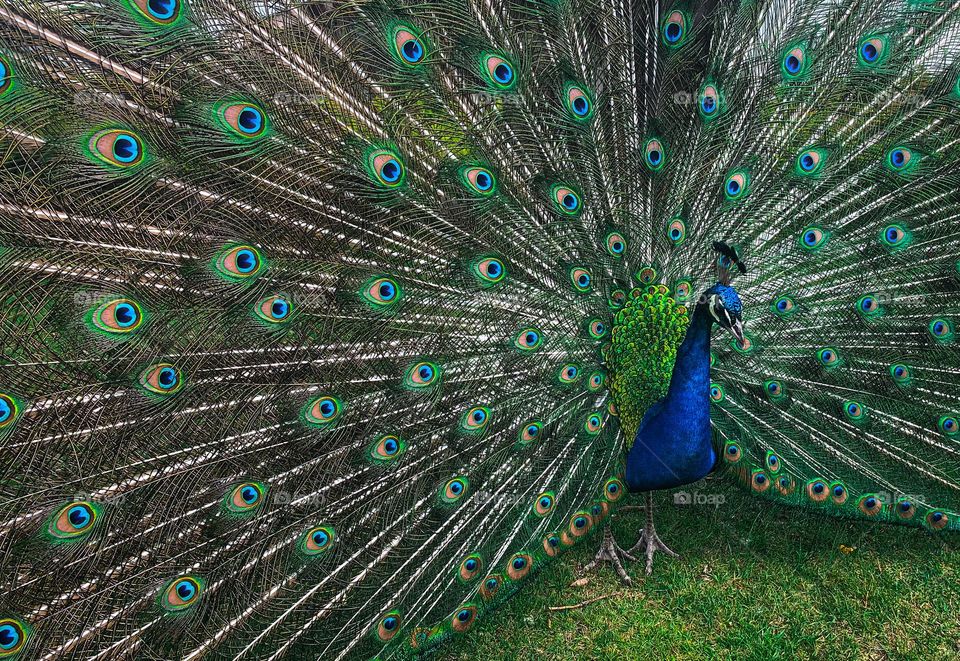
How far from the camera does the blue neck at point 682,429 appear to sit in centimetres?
234

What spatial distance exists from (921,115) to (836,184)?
425mm

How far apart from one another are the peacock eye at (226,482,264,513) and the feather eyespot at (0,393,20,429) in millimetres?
674

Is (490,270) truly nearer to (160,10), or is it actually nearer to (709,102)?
(709,102)

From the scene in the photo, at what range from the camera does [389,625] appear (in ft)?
7.50

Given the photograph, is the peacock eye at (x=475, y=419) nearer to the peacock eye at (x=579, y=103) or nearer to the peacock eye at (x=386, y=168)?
the peacock eye at (x=386, y=168)

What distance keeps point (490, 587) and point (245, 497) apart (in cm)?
111

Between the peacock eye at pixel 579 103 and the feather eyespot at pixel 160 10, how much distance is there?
A: 1.42m

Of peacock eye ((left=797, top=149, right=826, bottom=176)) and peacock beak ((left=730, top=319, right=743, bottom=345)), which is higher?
peacock eye ((left=797, top=149, right=826, bottom=176))

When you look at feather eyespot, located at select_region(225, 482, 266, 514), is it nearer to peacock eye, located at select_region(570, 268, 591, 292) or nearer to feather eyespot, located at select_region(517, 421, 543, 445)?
feather eyespot, located at select_region(517, 421, 543, 445)

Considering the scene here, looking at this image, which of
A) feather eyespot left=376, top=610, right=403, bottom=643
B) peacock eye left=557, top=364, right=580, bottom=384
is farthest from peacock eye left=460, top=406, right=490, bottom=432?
feather eyespot left=376, top=610, right=403, bottom=643

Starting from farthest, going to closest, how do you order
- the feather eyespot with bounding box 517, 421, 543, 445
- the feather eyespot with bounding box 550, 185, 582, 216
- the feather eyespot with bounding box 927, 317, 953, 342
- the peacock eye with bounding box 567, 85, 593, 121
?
the feather eyespot with bounding box 927, 317, 953, 342, the feather eyespot with bounding box 517, 421, 543, 445, the feather eyespot with bounding box 550, 185, 582, 216, the peacock eye with bounding box 567, 85, 593, 121

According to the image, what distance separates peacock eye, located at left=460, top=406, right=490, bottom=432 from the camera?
247cm

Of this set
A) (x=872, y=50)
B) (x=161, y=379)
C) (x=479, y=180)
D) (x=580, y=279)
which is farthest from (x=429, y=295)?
(x=872, y=50)

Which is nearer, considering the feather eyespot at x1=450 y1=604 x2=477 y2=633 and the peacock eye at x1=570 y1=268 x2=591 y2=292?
the feather eyespot at x1=450 y1=604 x2=477 y2=633
